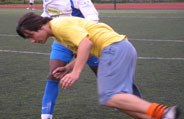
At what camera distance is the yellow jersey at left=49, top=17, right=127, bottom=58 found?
138 inches

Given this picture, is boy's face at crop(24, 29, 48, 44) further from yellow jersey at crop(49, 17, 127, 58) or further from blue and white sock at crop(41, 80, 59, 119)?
blue and white sock at crop(41, 80, 59, 119)

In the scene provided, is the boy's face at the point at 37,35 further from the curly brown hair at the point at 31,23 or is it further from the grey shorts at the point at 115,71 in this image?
the grey shorts at the point at 115,71

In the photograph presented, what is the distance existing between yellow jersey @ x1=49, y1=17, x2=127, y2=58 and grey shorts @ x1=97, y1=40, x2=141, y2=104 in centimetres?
8

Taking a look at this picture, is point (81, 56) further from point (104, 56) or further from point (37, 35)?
point (37, 35)

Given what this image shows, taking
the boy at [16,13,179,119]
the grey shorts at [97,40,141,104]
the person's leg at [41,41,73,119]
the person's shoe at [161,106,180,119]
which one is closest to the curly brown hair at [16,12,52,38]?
the boy at [16,13,179,119]

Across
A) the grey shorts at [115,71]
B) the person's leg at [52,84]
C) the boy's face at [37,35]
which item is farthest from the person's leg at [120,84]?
the person's leg at [52,84]

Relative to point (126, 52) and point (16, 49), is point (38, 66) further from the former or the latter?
point (126, 52)

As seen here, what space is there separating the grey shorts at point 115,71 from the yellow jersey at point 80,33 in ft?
0.28

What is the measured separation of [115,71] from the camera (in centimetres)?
356

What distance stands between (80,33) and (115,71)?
0.47 metres

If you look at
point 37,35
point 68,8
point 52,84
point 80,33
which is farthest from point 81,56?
point 68,8

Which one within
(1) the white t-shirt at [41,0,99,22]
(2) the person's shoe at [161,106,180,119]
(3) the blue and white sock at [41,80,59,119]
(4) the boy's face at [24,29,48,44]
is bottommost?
(3) the blue and white sock at [41,80,59,119]

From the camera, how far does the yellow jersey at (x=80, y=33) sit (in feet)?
11.5

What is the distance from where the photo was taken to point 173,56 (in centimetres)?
914
